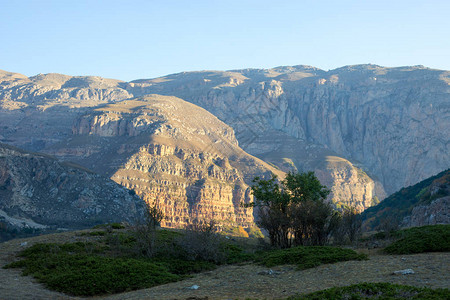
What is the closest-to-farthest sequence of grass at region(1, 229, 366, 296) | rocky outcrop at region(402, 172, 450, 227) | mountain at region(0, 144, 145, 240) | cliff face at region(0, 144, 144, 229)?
grass at region(1, 229, 366, 296) → rocky outcrop at region(402, 172, 450, 227) → mountain at region(0, 144, 145, 240) → cliff face at region(0, 144, 144, 229)

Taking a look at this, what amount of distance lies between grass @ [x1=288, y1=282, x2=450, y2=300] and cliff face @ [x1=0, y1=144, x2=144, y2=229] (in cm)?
12539

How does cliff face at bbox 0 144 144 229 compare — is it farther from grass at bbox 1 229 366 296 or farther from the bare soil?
the bare soil

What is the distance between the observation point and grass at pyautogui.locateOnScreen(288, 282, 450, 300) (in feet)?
53.9

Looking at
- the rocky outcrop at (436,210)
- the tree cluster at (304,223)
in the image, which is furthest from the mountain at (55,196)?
the tree cluster at (304,223)

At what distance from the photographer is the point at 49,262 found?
2664 cm

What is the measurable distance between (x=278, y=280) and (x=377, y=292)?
5.81m

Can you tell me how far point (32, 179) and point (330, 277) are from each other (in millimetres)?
155686

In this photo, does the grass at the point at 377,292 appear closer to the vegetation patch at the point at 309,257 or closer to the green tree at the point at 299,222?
the vegetation patch at the point at 309,257

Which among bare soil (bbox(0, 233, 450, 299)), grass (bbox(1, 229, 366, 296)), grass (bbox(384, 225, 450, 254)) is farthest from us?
grass (bbox(384, 225, 450, 254))

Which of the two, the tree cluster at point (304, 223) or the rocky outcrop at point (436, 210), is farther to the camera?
the rocky outcrop at point (436, 210)

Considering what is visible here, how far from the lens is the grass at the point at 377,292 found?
16.4 meters

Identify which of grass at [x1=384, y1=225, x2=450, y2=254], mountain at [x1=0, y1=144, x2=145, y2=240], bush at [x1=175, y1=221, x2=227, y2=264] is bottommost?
mountain at [x1=0, y1=144, x2=145, y2=240]

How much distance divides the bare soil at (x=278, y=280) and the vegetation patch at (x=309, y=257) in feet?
2.31

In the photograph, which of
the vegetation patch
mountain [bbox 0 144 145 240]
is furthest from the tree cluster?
mountain [bbox 0 144 145 240]
